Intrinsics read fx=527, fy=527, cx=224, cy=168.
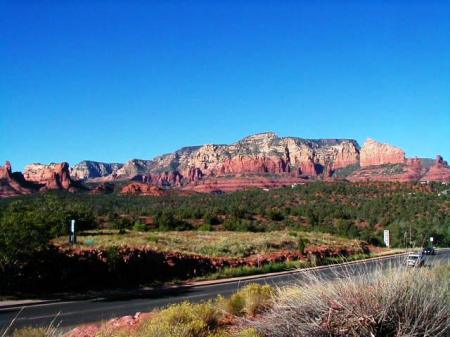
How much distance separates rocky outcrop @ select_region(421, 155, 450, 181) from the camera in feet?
461

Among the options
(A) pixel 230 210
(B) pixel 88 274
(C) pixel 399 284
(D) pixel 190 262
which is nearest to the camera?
(C) pixel 399 284

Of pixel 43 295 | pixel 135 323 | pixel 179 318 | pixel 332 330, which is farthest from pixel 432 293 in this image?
pixel 43 295

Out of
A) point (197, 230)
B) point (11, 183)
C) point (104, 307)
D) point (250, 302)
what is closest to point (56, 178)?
point (11, 183)

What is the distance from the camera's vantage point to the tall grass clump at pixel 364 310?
6570 mm

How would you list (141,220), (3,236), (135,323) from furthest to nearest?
Result: (141,220), (3,236), (135,323)

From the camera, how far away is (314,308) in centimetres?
700

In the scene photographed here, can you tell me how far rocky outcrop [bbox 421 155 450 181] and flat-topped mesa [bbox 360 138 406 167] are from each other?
14.9m

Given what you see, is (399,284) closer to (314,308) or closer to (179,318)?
(314,308)

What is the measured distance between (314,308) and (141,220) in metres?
58.1

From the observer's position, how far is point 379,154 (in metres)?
184

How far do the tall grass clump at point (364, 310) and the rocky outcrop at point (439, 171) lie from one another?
137m

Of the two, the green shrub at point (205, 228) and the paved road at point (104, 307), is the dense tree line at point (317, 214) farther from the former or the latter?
the paved road at point (104, 307)

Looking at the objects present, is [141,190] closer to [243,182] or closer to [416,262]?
[243,182]

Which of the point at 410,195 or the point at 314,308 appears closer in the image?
the point at 314,308
